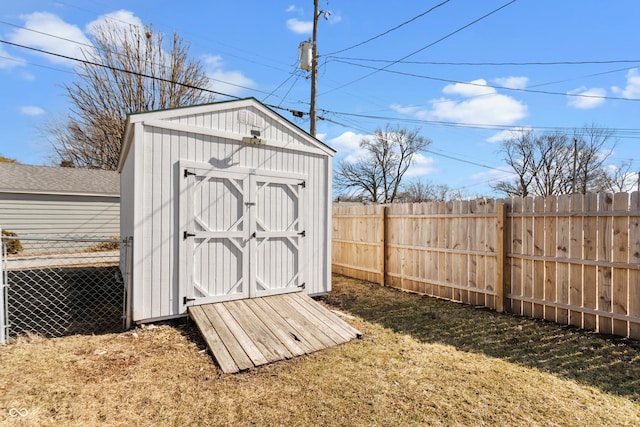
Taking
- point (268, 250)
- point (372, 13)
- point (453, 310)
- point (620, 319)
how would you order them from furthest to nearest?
point (372, 13), point (453, 310), point (268, 250), point (620, 319)

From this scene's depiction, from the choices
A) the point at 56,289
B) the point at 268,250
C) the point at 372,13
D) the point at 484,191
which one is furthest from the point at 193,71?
the point at 484,191

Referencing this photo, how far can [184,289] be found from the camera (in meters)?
4.47

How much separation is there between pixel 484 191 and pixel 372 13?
2581 centimetres

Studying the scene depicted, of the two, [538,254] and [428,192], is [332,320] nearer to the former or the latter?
[538,254]

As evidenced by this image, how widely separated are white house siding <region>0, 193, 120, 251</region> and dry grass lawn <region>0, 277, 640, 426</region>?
1141cm

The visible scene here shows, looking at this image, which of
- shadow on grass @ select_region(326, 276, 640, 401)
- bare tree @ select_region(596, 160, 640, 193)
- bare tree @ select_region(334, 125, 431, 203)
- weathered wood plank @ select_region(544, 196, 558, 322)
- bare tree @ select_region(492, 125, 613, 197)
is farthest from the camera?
bare tree @ select_region(334, 125, 431, 203)

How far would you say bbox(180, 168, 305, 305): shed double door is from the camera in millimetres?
4578

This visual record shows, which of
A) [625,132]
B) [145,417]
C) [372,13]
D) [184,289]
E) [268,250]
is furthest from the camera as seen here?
[625,132]

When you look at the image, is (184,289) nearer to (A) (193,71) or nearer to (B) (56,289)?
(B) (56,289)

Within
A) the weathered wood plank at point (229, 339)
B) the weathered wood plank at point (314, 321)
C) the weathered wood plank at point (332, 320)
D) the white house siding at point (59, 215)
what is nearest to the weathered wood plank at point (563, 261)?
the weathered wood plank at point (332, 320)

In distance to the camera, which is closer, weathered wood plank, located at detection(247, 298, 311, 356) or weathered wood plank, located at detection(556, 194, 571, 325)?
weathered wood plank, located at detection(247, 298, 311, 356)

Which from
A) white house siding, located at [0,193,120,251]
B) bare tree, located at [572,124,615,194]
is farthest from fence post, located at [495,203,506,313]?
bare tree, located at [572,124,615,194]

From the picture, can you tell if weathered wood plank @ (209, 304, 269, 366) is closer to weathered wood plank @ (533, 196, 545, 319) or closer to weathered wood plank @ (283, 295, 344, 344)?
weathered wood plank @ (283, 295, 344, 344)

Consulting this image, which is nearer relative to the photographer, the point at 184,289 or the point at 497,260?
the point at 184,289
